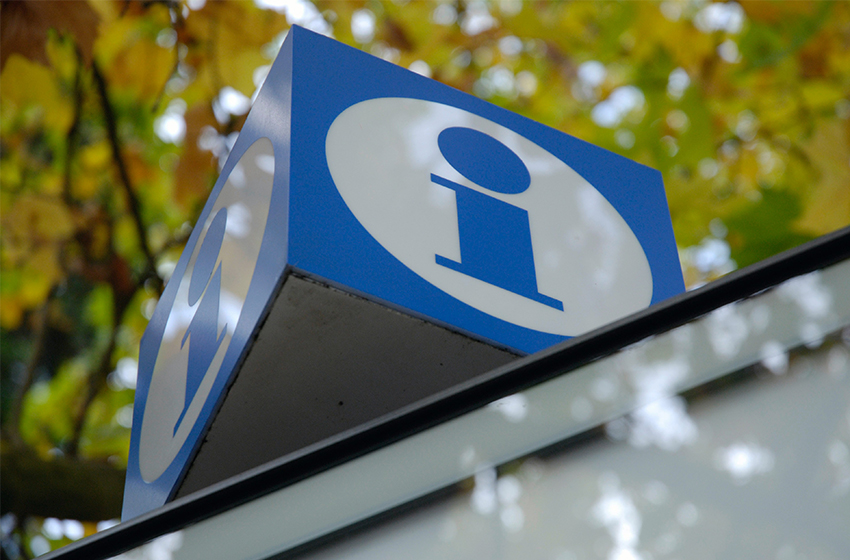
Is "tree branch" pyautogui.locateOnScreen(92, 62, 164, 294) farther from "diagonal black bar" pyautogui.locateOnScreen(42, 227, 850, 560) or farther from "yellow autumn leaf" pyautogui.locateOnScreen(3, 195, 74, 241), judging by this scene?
"diagonal black bar" pyautogui.locateOnScreen(42, 227, 850, 560)

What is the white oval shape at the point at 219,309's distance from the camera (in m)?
Result: 0.85

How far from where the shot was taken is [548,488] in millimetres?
526

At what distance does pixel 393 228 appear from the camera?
848 mm

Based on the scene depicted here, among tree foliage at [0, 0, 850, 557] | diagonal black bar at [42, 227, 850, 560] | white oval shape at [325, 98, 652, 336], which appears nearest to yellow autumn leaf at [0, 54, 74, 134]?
tree foliage at [0, 0, 850, 557]

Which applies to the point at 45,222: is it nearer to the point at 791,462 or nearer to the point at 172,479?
the point at 172,479

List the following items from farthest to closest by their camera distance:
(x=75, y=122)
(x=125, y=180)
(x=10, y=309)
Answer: (x=10, y=309), (x=75, y=122), (x=125, y=180)

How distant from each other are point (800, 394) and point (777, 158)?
278cm

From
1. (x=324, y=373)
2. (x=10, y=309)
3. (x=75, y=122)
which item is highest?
(x=75, y=122)

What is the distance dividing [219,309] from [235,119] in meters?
1.53

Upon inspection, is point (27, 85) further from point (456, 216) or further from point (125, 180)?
point (456, 216)

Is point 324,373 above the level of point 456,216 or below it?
below

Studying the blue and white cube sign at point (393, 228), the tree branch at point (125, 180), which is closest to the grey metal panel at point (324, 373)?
the blue and white cube sign at point (393, 228)

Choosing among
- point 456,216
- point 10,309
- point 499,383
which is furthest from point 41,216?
point 499,383

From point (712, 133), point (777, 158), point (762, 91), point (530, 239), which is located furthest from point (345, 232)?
point (777, 158)
